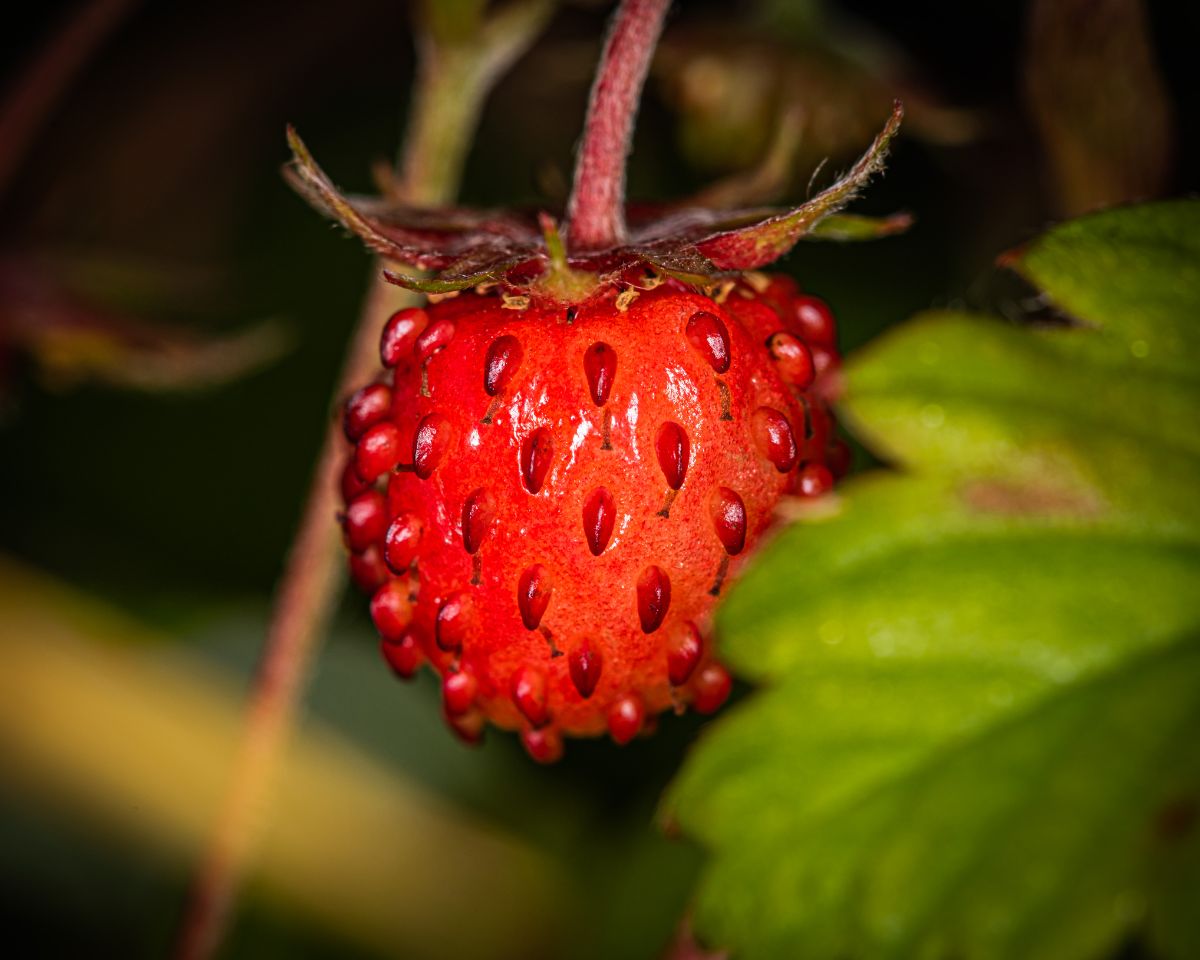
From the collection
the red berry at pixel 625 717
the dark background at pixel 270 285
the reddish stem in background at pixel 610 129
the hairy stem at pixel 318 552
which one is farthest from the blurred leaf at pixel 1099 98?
the red berry at pixel 625 717

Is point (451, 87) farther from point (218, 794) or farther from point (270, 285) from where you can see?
point (218, 794)

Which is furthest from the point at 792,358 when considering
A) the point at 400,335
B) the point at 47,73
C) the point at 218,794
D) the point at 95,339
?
the point at 218,794

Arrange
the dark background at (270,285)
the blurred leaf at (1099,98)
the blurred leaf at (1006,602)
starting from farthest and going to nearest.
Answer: the dark background at (270,285) < the blurred leaf at (1099,98) < the blurred leaf at (1006,602)

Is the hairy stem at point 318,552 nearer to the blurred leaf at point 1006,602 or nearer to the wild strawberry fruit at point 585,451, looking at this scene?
the wild strawberry fruit at point 585,451

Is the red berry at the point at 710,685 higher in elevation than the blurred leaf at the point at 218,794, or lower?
A: higher

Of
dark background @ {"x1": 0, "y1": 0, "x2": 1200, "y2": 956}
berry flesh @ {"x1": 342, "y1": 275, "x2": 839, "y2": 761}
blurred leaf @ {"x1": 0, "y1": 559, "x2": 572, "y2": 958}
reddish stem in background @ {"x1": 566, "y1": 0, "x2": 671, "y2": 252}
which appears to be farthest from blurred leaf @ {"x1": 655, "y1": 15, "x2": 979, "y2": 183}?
blurred leaf @ {"x1": 0, "y1": 559, "x2": 572, "y2": 958}

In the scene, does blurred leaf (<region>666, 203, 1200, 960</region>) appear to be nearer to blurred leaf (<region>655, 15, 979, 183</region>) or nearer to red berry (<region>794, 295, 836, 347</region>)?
red berry (<region>794, 295, 836, 347</region>)

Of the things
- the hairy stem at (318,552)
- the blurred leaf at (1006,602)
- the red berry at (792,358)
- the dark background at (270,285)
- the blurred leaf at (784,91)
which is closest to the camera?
the blurred leaf at (1006,602)
